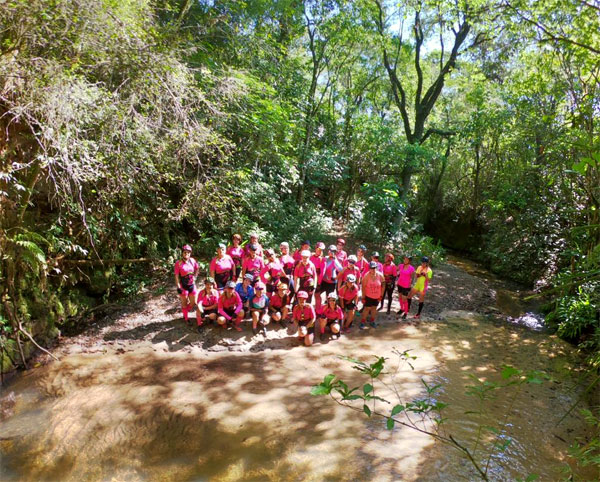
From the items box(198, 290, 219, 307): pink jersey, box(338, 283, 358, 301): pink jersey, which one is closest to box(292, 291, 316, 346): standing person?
box(338, 283, 358, 301): pink jersey

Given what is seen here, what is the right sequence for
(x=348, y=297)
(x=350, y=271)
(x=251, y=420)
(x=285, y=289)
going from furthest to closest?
(x=350, y=271)
(x=348, y=297)
(x=285, y=289)
(x=251, y=420)

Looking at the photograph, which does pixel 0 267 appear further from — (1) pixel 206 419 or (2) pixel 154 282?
(1) pixel 206 419

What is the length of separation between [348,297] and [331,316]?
1.96ft

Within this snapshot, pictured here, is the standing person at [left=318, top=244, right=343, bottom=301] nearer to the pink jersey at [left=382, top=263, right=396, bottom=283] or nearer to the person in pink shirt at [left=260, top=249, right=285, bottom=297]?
the person in pink shirt at [left=260, top=249, right=285, bottom=297]

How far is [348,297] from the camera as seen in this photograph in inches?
321

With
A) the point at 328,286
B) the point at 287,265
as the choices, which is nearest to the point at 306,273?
the point at 287,265

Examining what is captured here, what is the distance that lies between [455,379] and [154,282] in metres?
7.68

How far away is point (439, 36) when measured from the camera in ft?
51.0

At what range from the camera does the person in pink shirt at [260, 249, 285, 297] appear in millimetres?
8219

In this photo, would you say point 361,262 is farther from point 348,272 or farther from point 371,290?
point 371,290

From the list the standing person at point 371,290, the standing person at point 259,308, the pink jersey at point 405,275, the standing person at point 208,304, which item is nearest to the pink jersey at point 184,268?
the standing person at point 208,304

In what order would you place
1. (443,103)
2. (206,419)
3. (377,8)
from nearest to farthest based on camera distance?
(206,419) → (377,8) → (443,103)

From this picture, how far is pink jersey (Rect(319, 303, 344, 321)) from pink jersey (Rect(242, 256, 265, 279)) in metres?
1.71

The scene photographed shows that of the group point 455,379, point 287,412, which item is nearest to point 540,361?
point 455,379
